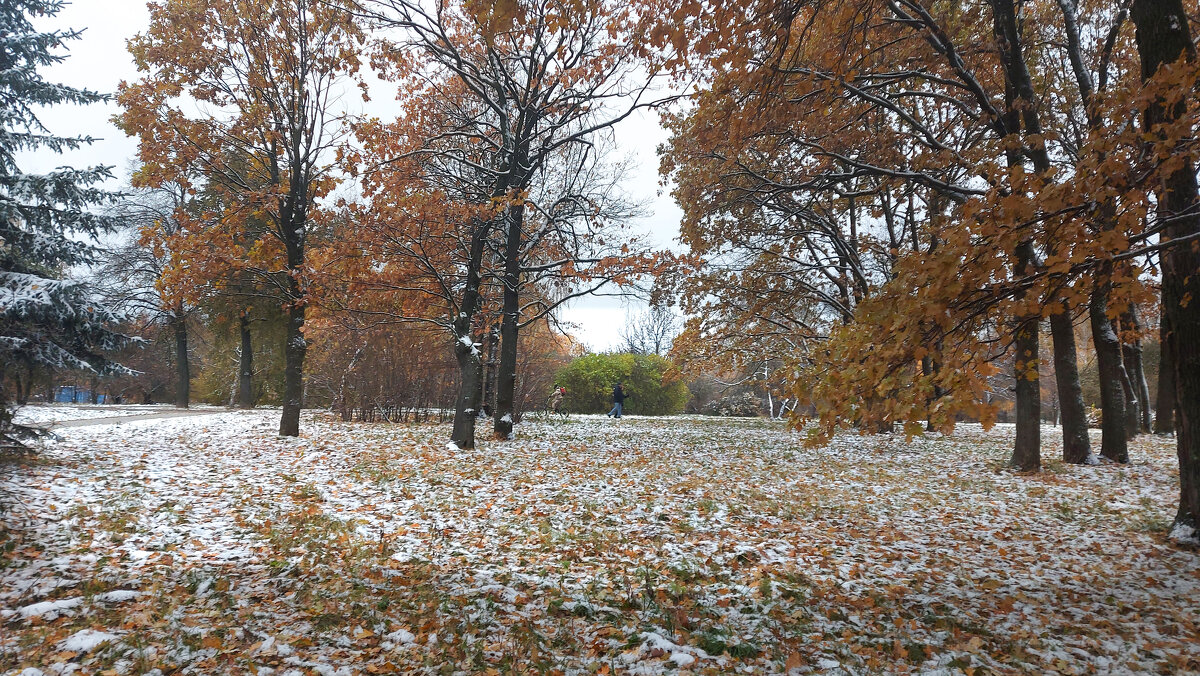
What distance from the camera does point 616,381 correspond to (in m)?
25.6

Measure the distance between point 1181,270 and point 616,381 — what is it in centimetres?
2142

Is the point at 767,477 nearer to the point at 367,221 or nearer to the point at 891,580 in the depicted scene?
the point at 891,580

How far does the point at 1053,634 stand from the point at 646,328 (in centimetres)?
4571

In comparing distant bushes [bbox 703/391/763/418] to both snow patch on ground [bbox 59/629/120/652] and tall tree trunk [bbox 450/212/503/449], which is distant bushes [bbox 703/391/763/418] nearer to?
tall tree trunk [bbox 450/212/503/449]

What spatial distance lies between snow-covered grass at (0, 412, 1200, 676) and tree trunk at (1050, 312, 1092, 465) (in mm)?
1391

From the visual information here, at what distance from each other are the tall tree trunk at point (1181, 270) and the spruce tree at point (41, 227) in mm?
13614

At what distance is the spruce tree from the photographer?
9.08 metres

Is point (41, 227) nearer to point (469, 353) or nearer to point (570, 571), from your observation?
point (469, 353)

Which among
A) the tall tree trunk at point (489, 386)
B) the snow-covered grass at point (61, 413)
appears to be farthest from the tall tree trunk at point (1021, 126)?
the snow-covered grass at point (61, 413)

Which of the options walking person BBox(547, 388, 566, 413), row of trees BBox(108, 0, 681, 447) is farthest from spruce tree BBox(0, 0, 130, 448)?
walking person BBox(547, 388, 566, 413)

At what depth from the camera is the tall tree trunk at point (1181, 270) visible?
15.5ft

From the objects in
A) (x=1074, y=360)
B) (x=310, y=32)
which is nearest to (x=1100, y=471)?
(x=1074, y=360)

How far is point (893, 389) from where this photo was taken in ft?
12.1

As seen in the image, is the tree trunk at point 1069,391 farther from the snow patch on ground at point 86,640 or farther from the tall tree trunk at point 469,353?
the snow patch on ground at point 86,640
